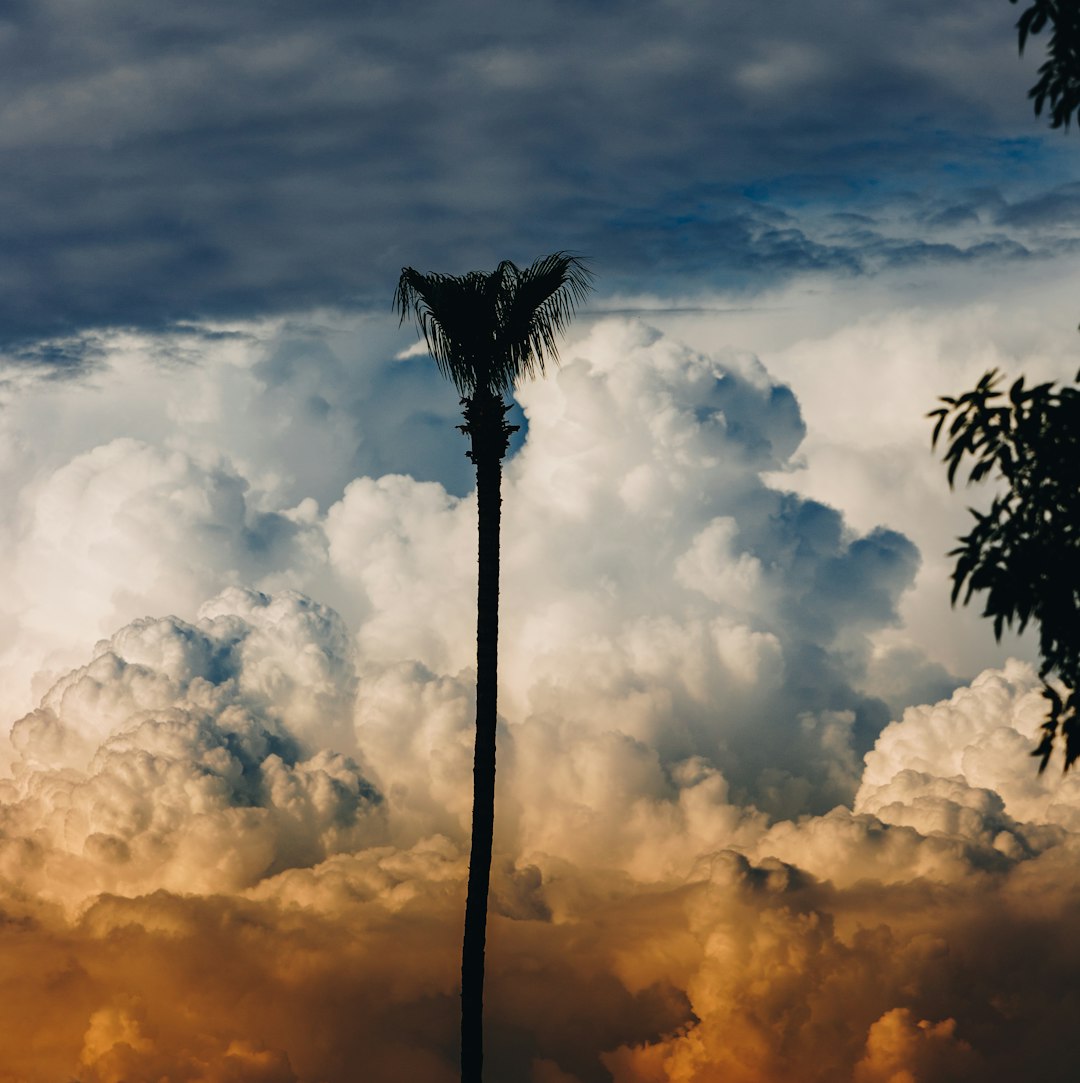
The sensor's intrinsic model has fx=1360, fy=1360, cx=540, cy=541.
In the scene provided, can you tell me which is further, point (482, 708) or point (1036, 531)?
point (482, 708)

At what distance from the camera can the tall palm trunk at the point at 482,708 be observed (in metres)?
22.6

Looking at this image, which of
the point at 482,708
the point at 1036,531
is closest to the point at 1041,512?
the point at 1036,531

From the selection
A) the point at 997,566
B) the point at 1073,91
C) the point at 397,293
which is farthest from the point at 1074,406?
the point at 397,293

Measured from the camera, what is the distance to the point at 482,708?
2308 centimetres

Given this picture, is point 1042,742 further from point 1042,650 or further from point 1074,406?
point 1074,406

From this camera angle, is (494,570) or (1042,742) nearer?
(1042,742)

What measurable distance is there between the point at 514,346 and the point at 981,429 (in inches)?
441

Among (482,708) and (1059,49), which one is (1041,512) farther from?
(482,708)

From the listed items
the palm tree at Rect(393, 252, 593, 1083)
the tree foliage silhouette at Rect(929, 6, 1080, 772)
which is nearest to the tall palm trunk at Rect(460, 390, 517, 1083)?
the palm tree at Rect(393, 252, 593, 1083)

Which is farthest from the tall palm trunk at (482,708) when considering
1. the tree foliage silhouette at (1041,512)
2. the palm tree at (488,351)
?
the tree foliage silhouette at (1041,512)

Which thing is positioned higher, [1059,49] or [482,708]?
[1059,49]

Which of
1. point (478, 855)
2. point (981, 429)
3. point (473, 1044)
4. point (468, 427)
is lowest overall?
point (473, 1044)

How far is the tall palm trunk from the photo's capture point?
22.6m

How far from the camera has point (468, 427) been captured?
946 inches
